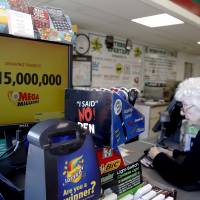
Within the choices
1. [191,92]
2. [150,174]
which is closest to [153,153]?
[150,174]

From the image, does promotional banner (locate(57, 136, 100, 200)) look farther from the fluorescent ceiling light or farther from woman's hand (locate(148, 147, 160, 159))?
the fluorescent ceiling light

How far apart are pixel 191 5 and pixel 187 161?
271 cm

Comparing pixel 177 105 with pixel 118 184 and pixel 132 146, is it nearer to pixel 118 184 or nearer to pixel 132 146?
pixel 132 146

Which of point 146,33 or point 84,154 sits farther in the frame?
point 146,33

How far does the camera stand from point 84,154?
2.08 ft

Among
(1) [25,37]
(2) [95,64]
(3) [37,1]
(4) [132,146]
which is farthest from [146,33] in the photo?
(1) [25,37]

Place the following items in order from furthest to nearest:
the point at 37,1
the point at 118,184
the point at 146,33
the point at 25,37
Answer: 1. the point at 146,33
2. the point at 37,1
3. the point at 25,37
4. the point at 118,184

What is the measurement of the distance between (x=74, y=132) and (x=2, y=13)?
0.53m

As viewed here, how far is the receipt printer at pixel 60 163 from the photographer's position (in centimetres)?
56

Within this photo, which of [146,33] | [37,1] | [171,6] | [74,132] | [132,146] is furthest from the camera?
[146,33]

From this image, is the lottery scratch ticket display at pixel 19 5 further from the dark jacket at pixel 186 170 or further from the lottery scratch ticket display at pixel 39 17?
the dark jacket at pixel 186 170

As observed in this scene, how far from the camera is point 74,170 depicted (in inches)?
24.2

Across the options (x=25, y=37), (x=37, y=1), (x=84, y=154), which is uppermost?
(x=37, y=1)

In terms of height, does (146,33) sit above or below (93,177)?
above
